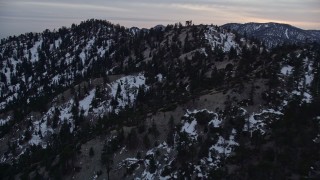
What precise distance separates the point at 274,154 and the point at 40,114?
13726cm

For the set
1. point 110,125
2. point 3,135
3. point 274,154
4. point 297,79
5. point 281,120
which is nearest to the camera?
point 274,154

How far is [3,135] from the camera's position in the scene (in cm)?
19050

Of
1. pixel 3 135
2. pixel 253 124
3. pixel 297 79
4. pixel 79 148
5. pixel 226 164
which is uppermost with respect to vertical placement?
pixel 297 79

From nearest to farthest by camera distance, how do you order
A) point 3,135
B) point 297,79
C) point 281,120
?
1. point 281,120
2. point 297,79
3. point 3,135

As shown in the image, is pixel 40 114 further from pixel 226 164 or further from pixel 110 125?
pixel 226 164

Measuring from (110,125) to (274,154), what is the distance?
6843 cm

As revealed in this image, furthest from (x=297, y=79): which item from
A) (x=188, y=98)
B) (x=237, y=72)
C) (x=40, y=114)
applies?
(x=40, y=114)

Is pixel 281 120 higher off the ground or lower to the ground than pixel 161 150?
higher

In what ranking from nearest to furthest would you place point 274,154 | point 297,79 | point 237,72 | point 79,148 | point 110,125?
point 274,154, point 79,148, point 297,79, point 110,125, point 237,72

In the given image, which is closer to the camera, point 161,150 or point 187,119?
point 161,150

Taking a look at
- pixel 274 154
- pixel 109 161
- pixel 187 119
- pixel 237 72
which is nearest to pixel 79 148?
pixel 109 161

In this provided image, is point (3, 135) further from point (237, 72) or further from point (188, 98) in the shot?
point (237, 72)

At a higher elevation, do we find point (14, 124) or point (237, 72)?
point (237, 72)

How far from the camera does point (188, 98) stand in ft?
468
